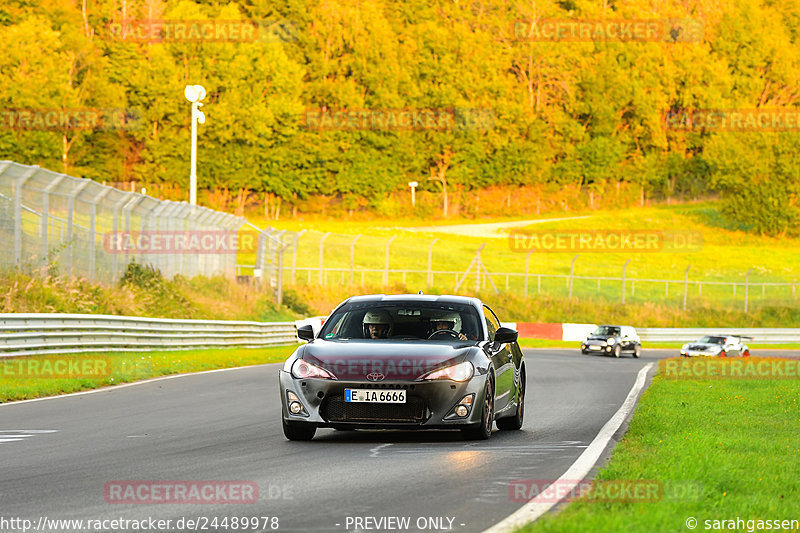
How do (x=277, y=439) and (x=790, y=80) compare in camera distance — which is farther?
(x=790, y=80)

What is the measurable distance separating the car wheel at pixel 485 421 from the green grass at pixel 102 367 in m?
7.34

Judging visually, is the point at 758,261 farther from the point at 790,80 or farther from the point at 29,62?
the point at 29,62

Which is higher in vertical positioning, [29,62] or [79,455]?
[29,62]

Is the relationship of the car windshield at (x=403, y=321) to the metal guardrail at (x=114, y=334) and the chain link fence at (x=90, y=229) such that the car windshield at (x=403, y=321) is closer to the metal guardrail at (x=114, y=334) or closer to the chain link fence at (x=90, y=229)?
the metal guardrail at (x=114, y=334)

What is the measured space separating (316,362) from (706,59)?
106 meters

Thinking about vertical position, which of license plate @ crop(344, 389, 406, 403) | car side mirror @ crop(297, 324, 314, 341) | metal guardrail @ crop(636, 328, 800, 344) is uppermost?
car side mirror @ crop(297, 324, 314, 341)

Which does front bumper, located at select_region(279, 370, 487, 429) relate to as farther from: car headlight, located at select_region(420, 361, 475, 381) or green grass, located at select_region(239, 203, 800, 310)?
green grass, located at select_region(239, 203, 800, 310)

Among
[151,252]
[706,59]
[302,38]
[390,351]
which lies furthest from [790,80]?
[390,351]

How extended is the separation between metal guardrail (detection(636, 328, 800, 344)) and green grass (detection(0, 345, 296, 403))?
→ 26.2 meters

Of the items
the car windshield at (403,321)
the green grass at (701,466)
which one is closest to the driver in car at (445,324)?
the car windshield at (403,321)

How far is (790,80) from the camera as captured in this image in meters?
110

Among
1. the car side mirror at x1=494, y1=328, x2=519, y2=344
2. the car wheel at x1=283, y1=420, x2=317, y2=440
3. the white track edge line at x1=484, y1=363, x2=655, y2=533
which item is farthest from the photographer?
the car side mirror at x1=494, y1=328, x2=519, y2=344

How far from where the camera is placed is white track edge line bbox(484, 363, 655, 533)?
694cm

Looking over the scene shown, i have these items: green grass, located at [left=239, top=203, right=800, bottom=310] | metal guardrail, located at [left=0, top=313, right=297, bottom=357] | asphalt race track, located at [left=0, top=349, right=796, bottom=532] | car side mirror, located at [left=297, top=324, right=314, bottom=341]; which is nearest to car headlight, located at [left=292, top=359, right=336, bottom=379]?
asphalt race track, located at [left=0, top=349, right=796, bottom=532]
